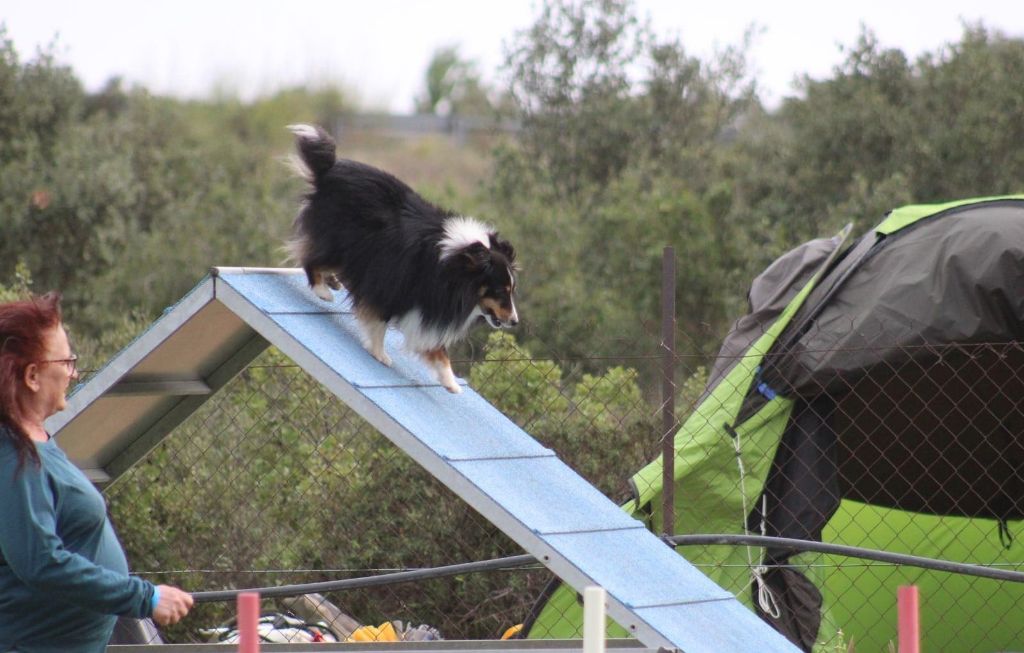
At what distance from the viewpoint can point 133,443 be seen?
4.32 metres

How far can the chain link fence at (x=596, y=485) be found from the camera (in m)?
4.89

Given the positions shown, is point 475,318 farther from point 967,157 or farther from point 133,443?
point 967,157

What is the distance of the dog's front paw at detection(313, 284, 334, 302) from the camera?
4.36 meters

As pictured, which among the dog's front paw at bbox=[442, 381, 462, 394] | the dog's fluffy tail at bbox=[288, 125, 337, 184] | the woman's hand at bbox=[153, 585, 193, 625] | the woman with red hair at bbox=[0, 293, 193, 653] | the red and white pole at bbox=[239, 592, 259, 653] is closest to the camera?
the red and white pole at bbox=[239, 592, 259, 653]

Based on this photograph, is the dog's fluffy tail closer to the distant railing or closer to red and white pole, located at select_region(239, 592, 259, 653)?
red and white pole, located at select_region(239, 592, 259, 653)

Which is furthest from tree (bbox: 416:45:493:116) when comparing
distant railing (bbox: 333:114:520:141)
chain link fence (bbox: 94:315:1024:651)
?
chain link fence (bbox: 94:315:1024:651)

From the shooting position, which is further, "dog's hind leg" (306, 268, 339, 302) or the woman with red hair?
"dog's hind leg" (306, 268, 339, 302)

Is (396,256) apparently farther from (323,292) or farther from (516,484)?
(516,484)

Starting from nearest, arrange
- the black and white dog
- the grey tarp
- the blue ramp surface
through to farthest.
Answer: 1. the blue ramp surface
2. the black and white dog
3. the grey tarp

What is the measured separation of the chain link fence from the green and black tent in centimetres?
1

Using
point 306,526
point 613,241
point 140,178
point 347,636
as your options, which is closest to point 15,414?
point 347,636

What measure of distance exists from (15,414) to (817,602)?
11.1 feet

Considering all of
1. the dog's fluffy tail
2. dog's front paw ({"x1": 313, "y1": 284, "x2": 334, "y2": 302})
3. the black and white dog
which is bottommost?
dog's front paw ({"x1": 313, "y1": 284, "x2": 334, "y2": 302})

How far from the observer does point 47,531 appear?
7.64 feet
